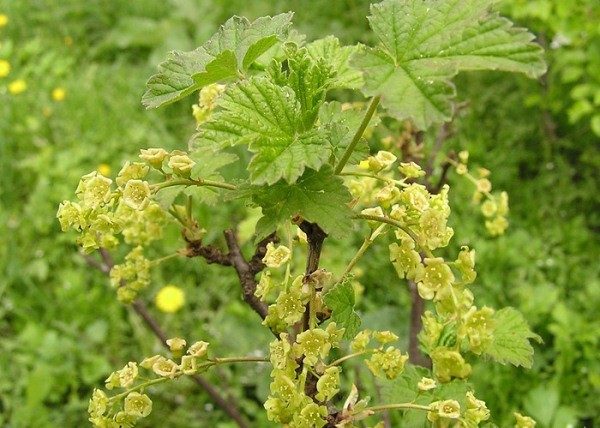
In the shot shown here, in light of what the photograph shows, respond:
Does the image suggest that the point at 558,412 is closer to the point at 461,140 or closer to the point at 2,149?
the point at 461,140

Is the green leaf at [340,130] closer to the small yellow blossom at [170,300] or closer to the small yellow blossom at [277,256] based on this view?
the small yellow blossom at [277,256]

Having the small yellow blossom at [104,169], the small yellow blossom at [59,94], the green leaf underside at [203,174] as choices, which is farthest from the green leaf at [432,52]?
the small yellow blossom at [59,94]

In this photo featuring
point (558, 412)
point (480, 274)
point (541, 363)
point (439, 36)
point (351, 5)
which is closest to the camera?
point (439, 36)

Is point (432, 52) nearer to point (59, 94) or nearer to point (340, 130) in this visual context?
point (340, 130)

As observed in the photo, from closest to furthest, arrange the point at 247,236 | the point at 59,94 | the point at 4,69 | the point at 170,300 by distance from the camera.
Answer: the point at 247,236
the point at 170,300
the point at 59,94
the point at 4,69

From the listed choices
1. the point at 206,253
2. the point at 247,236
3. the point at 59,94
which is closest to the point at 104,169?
the point at 59,94

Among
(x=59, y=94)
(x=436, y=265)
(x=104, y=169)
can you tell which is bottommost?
(x=104, y=169)

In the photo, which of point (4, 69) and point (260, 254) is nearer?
point (260, 254)

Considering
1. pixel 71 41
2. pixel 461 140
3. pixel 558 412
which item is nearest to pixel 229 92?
pixel 558 412
